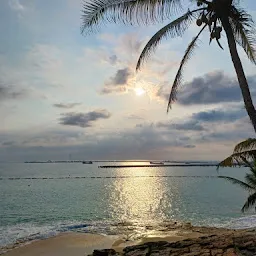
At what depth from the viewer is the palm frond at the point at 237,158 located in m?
14.9

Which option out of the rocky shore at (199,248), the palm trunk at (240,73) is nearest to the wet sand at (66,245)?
the rocky shore at (199,248)

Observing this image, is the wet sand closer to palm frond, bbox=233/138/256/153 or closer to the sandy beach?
the sandy beach

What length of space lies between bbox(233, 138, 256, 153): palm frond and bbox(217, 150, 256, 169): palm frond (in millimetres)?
311

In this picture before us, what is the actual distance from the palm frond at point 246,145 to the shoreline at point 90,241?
6006 mm

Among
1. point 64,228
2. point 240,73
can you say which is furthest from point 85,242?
point 240,73

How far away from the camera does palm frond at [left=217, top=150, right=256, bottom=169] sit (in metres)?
14.9

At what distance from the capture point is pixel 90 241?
22.5m

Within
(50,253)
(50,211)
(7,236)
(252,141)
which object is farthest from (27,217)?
Answer: (252,141)

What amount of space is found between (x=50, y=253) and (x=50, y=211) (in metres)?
19.3

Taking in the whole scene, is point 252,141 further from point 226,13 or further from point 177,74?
point 226,13

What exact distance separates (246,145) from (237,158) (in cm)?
83

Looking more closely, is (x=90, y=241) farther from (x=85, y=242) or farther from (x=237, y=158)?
(x=237, y=158)

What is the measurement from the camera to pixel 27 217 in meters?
33.9

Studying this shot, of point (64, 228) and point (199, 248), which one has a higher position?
point (199, 248)
